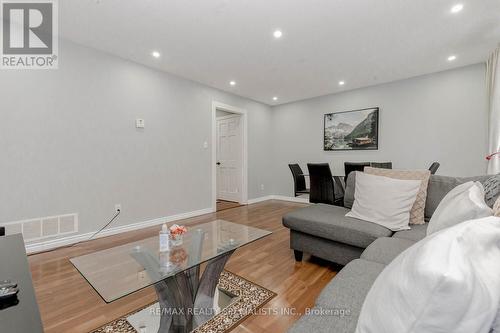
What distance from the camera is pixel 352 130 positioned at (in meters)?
4.62

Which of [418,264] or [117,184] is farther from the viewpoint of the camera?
[117,184]

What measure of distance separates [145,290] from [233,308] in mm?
778

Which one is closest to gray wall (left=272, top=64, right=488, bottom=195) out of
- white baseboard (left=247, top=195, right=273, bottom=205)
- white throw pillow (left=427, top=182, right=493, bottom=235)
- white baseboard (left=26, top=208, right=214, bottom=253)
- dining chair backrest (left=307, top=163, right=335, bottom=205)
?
white baseboard (left=247, top=195, right=273, bottom=205)

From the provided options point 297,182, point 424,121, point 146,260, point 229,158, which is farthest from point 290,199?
point 146,260

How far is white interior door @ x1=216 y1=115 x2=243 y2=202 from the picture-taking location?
5.30 meters

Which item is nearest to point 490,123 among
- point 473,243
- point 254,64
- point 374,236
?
point 374,236

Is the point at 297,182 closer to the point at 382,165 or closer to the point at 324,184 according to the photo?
the point at 324,184

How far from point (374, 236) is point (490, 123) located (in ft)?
8.90

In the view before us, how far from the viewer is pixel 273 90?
471cm

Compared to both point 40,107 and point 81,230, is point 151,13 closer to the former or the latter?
point 40,107

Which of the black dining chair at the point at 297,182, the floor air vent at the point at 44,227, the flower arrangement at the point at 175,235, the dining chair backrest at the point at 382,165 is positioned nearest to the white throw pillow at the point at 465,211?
the flower arrangement at the point at 175,235

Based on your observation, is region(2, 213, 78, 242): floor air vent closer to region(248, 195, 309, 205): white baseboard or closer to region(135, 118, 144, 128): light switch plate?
region(135, 118, 144, 128): light switch plate

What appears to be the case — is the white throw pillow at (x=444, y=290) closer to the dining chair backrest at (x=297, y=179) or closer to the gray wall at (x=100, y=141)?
the gray wall at (x=100, y=141)

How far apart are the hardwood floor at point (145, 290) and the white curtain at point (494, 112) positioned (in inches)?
101
